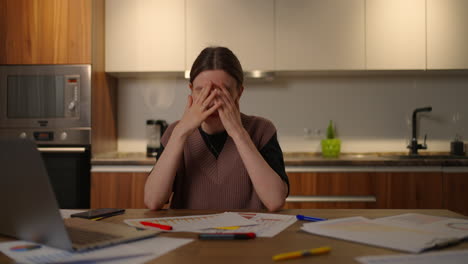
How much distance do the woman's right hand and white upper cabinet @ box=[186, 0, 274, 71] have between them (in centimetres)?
159

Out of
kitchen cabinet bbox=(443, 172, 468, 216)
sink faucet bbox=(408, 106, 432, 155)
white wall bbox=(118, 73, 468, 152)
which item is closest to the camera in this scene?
kitchen cabinet bbox=(443, 172, 468, 216)

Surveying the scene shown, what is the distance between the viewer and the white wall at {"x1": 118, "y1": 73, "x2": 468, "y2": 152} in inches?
128

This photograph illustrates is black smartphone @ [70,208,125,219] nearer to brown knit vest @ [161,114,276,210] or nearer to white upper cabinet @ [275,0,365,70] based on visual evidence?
brown knit vest @ [161,114,276,210]

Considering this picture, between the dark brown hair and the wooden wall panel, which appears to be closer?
the dark brown hair

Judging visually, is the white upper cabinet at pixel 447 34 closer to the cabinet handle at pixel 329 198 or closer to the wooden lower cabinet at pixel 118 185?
the cabinet handle at pixel 329 198

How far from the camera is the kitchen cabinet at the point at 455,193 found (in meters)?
2.64

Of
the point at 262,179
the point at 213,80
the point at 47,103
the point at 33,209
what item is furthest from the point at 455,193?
the point at 47,103

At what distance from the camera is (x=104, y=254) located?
73cm

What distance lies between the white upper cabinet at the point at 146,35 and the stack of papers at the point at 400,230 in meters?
2.20

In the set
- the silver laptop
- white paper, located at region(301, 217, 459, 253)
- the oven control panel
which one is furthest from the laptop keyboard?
the oven control panel

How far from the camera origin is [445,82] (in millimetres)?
3236

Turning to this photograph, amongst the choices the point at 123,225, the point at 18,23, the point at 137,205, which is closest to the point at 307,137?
the point at 137,205

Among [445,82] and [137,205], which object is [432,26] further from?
[137,205]

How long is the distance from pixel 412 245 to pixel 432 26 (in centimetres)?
257
